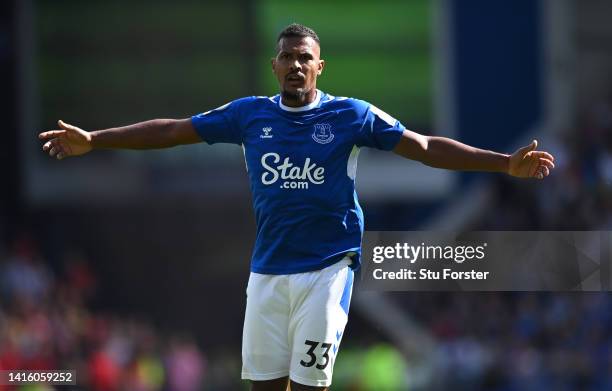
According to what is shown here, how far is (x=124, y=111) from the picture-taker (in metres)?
23.6

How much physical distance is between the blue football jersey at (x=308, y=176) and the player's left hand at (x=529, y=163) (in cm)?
67

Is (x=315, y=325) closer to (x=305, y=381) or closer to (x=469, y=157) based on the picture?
(x=305, y=381)

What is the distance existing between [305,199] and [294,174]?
151 millimetres

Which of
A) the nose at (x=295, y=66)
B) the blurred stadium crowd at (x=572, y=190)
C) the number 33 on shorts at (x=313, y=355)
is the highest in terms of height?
the blurred stadium crowd at (x=572, y=190)

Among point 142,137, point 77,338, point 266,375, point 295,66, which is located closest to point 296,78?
point 295,66

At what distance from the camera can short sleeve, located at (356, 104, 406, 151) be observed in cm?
742

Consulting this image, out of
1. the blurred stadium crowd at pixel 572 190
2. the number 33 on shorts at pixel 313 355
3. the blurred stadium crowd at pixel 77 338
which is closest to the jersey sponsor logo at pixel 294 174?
the number 33 on shorts at pixel 313 355

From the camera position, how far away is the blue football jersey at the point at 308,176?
7.33 metres

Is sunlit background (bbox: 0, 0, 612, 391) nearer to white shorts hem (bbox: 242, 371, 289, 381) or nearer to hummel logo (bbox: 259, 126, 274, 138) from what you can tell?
white shorts hem (bbox: 242, 371, 289, 381)

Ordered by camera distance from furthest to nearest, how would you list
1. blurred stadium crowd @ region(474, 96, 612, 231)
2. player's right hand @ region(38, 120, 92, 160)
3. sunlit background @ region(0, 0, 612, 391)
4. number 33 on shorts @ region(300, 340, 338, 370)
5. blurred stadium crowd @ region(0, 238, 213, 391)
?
sunlit background @ region(0, 0, 612, 391) < blurred stadium crowd @ region(474, 96, 612, 231) < blurred stadium crowd @ region(0, 238, 213, 391) < player's right hand @ region(38, 120, 92, 160) < number 33 on shorts @ region(300, 340, 338, 370)

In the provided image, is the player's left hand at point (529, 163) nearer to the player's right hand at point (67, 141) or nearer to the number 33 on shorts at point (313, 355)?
the number 33 on shorts at point (313, 355)

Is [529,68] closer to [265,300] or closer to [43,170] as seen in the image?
[43,170]

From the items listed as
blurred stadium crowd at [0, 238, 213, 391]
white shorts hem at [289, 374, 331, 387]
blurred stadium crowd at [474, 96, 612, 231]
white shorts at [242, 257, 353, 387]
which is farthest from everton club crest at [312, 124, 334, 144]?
blurred stadium crowd at [474, 96, 612, 231]

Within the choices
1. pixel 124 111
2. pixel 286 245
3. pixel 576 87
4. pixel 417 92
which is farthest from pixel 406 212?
pixel 286 245
